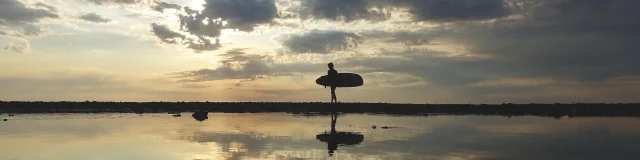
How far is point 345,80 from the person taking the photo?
114 feet

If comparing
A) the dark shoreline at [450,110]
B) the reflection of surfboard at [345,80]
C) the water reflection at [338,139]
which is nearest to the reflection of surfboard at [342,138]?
the water reflection at [338,139]

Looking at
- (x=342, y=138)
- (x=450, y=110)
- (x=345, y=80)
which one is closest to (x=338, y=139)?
(x=342, y=138)

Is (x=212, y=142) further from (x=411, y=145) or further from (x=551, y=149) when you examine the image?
(x=551, y=149)

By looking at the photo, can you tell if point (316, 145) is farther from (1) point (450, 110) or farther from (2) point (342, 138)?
(1) point (450, 110)

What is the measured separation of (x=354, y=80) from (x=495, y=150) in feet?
70.9

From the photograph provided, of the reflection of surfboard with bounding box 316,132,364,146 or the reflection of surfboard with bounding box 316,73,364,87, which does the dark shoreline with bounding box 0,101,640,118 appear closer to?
the reflection of surfboard with bounding box 316,73,364,87

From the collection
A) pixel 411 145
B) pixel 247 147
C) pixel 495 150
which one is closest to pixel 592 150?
pixel 495 150

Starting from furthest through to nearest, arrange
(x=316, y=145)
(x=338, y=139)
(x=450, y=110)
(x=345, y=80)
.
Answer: (x=450, y=110)
(x=345, y=80)
(x=338, y=139)
(x=316, y=145)

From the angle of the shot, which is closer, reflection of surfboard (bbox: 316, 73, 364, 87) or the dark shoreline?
reflection of surfboard (bbox: 316, 73, 364, 87)

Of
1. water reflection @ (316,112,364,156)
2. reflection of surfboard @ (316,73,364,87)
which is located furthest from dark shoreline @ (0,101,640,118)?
water reflection @ (316,112,364,156)

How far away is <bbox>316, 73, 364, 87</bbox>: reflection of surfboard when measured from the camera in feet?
111

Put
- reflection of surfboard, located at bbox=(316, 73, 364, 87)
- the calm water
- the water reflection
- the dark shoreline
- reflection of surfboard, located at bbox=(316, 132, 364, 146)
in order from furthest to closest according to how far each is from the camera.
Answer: the dark shoreline → reflection of surfboard, located at bbox=(316, 73, 364, 87) → reflection of surfboard, located at bbox=(316, 132, 364, 146) → the water reflection → the calm water

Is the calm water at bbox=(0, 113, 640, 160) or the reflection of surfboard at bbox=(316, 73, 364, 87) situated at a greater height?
the reflection of surfboard at bbox=(316, 73, 364, 87)

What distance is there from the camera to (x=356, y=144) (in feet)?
49.7
